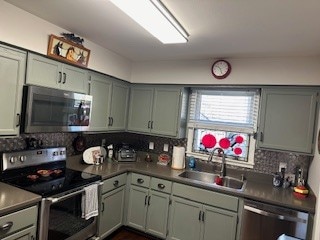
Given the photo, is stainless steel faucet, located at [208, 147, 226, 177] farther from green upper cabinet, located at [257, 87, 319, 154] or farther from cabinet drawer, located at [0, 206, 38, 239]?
cabinet drawer, located at [0, 206, 38, 239]

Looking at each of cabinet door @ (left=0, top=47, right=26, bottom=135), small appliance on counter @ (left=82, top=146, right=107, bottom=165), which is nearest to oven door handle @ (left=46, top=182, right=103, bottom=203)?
cabinet door @ (left=0, top=47, right=26, bottom=135)

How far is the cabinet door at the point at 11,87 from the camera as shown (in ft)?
5.93

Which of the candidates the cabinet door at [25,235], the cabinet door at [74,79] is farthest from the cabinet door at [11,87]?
the cabinet door at [25,235]

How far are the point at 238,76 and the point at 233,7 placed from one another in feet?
4.38

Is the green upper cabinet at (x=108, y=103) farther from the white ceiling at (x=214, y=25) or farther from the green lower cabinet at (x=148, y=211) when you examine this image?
the green lower cabinet at (x=148, y=211)

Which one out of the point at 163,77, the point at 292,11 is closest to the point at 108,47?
the point at 163,77

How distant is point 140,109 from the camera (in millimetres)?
3391

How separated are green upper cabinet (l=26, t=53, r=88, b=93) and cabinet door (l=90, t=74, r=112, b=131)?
170mm

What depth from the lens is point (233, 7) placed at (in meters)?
1.58

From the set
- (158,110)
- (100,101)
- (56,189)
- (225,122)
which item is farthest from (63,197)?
(225,122)

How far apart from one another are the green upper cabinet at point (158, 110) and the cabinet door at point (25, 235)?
→ 1.89 metres

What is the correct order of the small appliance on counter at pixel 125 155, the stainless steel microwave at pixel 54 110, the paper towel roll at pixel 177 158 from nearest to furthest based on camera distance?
the stainless steel microwave at pixel 54 110
the paper towel roll at pixel 177 158
the small appliance on counter at pixel 125 155

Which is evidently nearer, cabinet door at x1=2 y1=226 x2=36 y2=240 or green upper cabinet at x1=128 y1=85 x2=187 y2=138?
cabinet door at x1=2 y1=226 x2=36 y2=240

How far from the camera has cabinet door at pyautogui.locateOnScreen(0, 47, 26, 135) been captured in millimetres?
1808
